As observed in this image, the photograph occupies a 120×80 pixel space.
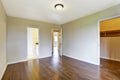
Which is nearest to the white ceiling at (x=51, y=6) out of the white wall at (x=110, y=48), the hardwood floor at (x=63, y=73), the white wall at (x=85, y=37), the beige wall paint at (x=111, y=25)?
the white wall at (x=85, y=37)

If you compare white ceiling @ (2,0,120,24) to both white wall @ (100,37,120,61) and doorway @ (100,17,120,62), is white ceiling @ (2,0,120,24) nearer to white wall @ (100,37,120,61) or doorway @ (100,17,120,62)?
doorway @ (100,17,120,62)

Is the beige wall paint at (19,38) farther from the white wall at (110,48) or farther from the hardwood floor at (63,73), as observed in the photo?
the white wall at (110,48)

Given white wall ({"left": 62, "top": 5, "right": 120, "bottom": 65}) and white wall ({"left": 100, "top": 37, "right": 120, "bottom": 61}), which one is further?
white wall ({"left": 100, "top": 37, "right": 120, "bottom": 61})

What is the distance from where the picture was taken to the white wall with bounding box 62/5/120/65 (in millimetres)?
3684

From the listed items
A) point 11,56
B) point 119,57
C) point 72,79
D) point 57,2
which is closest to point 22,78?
point 72,79

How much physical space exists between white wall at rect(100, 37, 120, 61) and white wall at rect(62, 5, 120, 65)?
61.1 inches

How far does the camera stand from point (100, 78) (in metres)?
2.49

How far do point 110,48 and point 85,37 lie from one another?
Result: 1.80 m

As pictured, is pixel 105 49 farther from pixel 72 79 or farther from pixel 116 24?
pixel 72 79

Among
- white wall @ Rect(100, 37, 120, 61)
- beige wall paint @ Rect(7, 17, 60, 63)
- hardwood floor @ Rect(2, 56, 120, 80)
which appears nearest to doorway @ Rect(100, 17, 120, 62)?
white wall @ Rect(100, 37, 120, 61)

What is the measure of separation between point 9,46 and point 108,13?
4890mm

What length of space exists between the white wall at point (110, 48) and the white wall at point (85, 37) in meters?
1.55

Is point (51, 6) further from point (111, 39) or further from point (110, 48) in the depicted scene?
point (110, 48)

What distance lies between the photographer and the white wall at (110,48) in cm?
440
